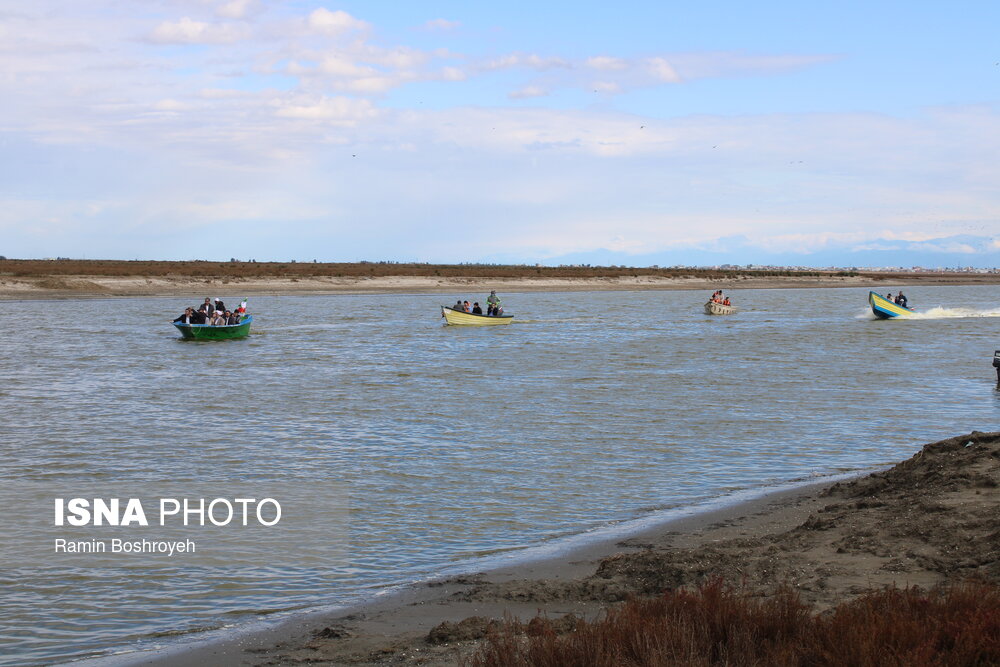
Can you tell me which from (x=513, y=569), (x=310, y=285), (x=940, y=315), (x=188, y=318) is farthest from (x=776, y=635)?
(x=310, y=285)

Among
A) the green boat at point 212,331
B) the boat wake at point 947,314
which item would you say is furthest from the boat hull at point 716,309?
the green boat at point 212,331

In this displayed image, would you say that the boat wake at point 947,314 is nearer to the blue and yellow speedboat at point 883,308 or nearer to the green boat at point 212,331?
the blue and yellow speedboat at point 883,308

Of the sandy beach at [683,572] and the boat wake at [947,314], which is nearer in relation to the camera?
the sandy beach at [683,572]

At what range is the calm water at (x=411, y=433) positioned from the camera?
937 cm

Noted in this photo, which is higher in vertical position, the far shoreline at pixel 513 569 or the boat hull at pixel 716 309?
the boat hull at pixel 716 309

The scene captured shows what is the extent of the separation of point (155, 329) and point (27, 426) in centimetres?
2973

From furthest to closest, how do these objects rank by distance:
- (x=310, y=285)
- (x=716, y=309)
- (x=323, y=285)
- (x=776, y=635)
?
(x=323, y=285) → (x=310, y=285) → (x=716, y=309) → (x=776, y=635)

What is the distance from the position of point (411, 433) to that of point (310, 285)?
72.9 meters

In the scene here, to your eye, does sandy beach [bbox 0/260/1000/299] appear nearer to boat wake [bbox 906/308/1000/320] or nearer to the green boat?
the green boat

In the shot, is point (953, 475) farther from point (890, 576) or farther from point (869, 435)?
point (869, 435)

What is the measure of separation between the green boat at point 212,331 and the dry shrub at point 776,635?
Answer: 3650cm

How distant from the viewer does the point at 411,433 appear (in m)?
18.2

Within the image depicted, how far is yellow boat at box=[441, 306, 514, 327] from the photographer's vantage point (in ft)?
166

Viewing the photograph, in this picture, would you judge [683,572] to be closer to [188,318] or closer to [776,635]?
[776,635]
